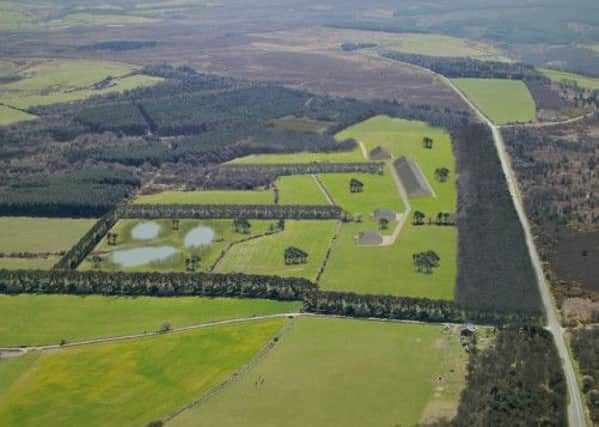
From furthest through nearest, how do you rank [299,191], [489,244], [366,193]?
[299,191] < [366,193] < [489,244]

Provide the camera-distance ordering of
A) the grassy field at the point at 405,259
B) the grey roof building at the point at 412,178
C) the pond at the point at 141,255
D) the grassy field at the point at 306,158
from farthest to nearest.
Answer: the grassy field at the point at 306,158, the grey roof building at the point at 412,178, the pond at the point at 141,255, the grassy field at the point at 405,259

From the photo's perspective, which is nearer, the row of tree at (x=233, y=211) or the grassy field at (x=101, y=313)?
the grassy field at (x=101, y=313)

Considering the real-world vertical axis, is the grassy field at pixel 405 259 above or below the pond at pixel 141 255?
above

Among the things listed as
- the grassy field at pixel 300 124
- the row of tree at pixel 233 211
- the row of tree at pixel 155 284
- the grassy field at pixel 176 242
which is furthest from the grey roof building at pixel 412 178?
the row of tree at pixel 155 284

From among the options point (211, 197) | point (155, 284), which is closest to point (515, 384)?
point (155, 284)

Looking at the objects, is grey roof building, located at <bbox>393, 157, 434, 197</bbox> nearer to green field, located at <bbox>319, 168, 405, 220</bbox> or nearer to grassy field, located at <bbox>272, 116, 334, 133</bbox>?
green field, located at <bbox>319, 168, 405, 220</bbox>

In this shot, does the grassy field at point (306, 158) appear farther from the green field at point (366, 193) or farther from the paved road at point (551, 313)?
the paved road at point (551, 313)

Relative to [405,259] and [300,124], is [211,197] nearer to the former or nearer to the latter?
[405,259]
